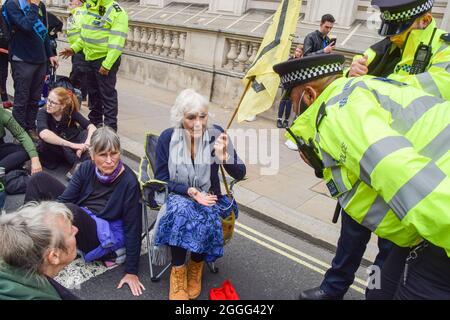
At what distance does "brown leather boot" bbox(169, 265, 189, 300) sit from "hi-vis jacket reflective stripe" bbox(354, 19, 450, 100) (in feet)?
6.42

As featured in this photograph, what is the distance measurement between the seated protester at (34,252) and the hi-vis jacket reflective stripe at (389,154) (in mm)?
1288

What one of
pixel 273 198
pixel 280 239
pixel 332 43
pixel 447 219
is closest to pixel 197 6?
pixel 332 43

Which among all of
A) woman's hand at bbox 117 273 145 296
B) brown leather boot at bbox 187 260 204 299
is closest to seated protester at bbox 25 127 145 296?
woman's hand at bbox 117 273 145 296

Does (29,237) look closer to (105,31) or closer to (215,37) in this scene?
(105,31)

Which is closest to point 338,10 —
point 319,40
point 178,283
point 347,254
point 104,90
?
point 319,40

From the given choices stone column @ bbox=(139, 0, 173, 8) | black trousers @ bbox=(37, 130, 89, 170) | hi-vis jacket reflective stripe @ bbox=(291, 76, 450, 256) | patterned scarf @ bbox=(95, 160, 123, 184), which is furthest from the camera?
stone column @ bbox=(139, 0, 173, 8)

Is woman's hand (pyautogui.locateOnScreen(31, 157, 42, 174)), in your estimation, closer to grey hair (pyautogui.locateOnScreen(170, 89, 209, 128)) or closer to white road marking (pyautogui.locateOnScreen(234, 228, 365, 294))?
grey hair (pyautogui.locateOnScreen(170, 89, 209, 128))

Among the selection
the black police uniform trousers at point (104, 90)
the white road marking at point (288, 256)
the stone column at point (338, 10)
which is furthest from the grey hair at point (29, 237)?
the stone column at point (338, 10)

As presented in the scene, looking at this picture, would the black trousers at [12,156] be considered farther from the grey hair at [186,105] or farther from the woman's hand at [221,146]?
the woman's hand at [221,146]

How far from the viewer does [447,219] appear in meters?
1.20

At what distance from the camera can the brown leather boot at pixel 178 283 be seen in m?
2.71

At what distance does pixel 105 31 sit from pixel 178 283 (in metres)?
4.24

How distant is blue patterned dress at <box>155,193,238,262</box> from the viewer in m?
2.60
